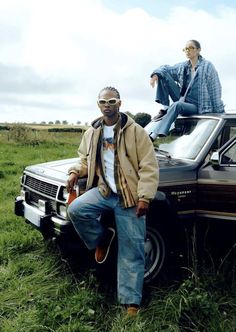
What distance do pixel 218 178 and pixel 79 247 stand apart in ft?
5.54

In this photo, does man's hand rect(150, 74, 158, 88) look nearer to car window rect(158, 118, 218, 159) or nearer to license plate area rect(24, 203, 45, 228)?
car window rect(158, 118, 218, 159)

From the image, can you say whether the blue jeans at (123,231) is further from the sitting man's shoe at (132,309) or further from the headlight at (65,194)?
the headlight at (65,194)

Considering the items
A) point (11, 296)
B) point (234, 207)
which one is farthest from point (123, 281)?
point (234, 207)

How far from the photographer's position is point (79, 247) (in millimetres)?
4484

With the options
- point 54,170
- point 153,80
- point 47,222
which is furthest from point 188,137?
point 47,222

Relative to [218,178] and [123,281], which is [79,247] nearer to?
[123,281]

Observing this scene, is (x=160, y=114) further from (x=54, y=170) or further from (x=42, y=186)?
(x=42, y=186)

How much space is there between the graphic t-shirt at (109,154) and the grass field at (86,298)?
3.70 feet

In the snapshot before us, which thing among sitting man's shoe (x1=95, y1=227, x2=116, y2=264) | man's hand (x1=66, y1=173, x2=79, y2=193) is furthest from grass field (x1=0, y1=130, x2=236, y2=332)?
man's hand (x1=66, y1=173, x2=79, y2=193)

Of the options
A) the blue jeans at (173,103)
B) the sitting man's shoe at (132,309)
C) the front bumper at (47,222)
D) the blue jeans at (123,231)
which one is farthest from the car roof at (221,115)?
the sitting man's shoe at (132,309)

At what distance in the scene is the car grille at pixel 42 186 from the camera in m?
4.88

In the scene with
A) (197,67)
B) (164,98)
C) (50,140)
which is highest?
(197,67)

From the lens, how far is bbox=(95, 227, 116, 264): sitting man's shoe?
431cm

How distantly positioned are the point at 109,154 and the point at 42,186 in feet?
4.20
